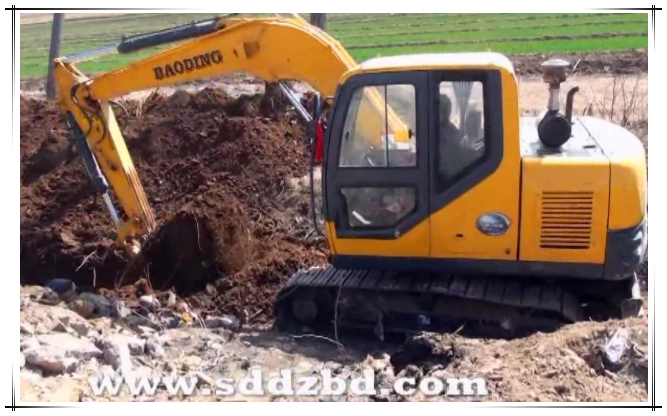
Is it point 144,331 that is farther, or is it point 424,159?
point 144,331

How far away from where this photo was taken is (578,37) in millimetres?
24172

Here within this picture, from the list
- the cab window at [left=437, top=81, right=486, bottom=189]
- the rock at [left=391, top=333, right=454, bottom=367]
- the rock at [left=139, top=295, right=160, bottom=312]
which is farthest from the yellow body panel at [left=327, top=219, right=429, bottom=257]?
the rock at [left=139, top=295, right=160, bottom=312]

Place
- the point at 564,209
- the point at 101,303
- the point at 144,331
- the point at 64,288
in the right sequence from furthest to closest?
the point at 64,288 → the point at 101,303 → the point at 144,331 → the point at 564,209

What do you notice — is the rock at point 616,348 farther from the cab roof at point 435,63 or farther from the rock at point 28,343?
the rock at point 28,343

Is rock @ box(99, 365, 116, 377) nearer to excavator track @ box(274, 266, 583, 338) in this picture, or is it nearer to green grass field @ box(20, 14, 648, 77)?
excavator track @ box(274, 266, 583, 338)

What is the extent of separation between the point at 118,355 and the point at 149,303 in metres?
1.35

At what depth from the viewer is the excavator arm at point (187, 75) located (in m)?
7.00

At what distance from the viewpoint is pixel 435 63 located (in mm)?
6270

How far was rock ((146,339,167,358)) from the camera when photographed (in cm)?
656

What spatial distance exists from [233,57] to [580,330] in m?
3.57

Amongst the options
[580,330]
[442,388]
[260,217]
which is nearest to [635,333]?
[580,330]

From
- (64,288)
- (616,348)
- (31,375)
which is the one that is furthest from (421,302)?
(64,288)

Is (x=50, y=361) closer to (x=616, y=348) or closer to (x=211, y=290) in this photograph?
(x=211, y=290)

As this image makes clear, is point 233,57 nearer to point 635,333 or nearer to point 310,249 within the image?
point 310,249
